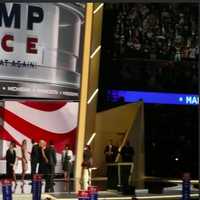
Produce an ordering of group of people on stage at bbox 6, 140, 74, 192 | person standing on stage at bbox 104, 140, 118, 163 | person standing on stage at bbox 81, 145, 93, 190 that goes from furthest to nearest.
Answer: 1. person standing on stage at bbox 104, 140, 118, 163
2. group of people on stage at bbox 6, 140, 74, 192
3. person standing on stage at bbox 81, 145, 93, 190

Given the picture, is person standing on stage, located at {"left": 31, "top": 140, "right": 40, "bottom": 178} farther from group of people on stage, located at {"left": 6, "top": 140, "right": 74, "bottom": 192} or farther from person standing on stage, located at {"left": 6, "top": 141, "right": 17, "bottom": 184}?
person standing on stage, located at {"left": 6, "top": 141, "right": 17, "bottom": 184}

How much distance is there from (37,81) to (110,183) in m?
4.31

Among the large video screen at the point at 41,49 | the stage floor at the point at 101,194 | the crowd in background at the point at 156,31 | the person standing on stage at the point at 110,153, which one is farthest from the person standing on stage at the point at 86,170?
the crowd in background at the point at 156,31

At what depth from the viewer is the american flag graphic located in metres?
21.1

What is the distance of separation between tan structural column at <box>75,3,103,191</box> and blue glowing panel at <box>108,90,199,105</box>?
7.29m

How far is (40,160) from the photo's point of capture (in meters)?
19.3

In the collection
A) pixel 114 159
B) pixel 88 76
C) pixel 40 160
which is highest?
pixel 88 76

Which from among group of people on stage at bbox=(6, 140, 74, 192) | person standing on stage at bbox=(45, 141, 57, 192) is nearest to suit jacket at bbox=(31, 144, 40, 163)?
group of people on stage at bbox=(6, 140, 74, 192)

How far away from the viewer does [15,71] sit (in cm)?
2070

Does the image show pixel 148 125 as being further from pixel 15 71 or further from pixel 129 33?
pixel 15 71

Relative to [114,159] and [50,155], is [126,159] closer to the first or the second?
[114,159]

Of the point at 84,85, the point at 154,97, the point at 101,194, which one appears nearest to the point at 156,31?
the point at 154,97

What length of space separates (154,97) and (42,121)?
9.31 metres

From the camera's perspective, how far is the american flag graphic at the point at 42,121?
21.1m
